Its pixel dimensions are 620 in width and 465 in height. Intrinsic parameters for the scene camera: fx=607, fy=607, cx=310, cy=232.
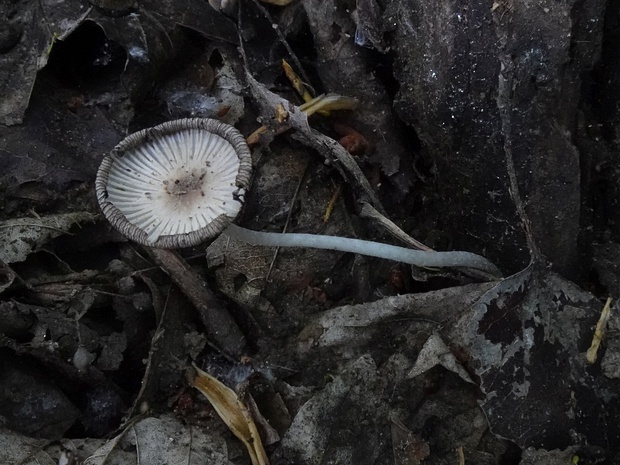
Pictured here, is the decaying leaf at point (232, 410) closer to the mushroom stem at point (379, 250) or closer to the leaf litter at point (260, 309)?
the leaf litter at point (260, 309)

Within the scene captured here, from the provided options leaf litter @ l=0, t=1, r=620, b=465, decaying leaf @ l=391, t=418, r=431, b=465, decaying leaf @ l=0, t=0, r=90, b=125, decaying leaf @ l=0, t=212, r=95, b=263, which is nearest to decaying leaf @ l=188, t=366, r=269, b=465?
leaf litter @ l=0, t=1, r=620, b=465

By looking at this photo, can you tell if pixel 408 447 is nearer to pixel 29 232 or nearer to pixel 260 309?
pixel 260 309

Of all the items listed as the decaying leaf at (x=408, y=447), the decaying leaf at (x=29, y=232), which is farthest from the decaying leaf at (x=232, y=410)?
the decaying leaf at (x=29, y=232)

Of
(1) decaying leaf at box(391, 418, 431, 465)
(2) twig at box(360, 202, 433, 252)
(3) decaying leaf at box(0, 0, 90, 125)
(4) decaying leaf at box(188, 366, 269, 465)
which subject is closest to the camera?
(1) decaying leaf at box(391, 418, 431, 465)

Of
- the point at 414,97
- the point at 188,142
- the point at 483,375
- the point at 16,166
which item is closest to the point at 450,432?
the point at 483,375

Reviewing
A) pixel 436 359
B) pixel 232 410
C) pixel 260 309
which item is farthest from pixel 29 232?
pixel 436 359

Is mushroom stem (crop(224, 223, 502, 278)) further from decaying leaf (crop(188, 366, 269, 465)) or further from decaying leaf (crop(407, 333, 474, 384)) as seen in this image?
decaying leaf (crop(188, 366, 269, 465))
